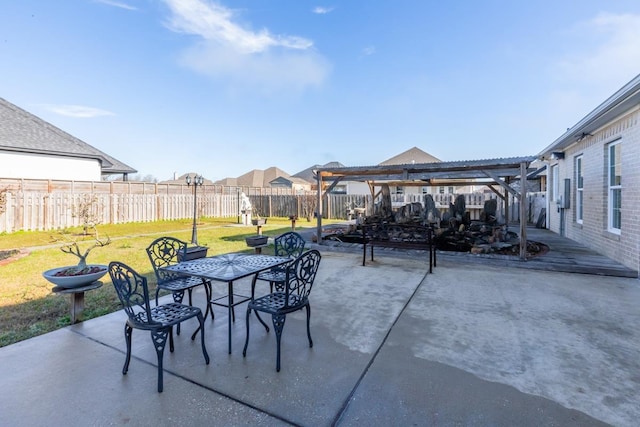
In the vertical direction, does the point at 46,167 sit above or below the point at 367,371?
above

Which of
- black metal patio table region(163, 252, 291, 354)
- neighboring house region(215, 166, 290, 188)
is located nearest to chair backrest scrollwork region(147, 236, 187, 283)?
black metal patio table region(163, 252, 291, 354)

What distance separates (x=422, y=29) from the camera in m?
10.4

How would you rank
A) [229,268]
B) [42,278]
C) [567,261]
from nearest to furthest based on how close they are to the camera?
1. [229,268]
2. [42,278]
3. [567,261]

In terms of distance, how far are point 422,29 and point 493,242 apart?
766cm

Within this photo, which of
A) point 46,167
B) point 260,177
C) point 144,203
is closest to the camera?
point 46,167

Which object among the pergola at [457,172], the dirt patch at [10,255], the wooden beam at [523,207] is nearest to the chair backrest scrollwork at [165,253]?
the pergola at [457,172]

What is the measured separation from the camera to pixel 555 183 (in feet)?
34.9

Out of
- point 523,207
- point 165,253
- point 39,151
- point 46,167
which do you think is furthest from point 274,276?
point 46,167

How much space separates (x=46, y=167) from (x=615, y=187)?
22.6m

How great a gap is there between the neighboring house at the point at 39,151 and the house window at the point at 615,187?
22111 mm

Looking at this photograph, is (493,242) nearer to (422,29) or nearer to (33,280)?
(422,29)

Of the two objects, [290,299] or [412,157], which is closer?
[290,299]

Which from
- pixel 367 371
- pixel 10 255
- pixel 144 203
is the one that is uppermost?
pixel 144 203

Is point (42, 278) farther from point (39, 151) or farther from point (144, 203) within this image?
point (39, 151)
